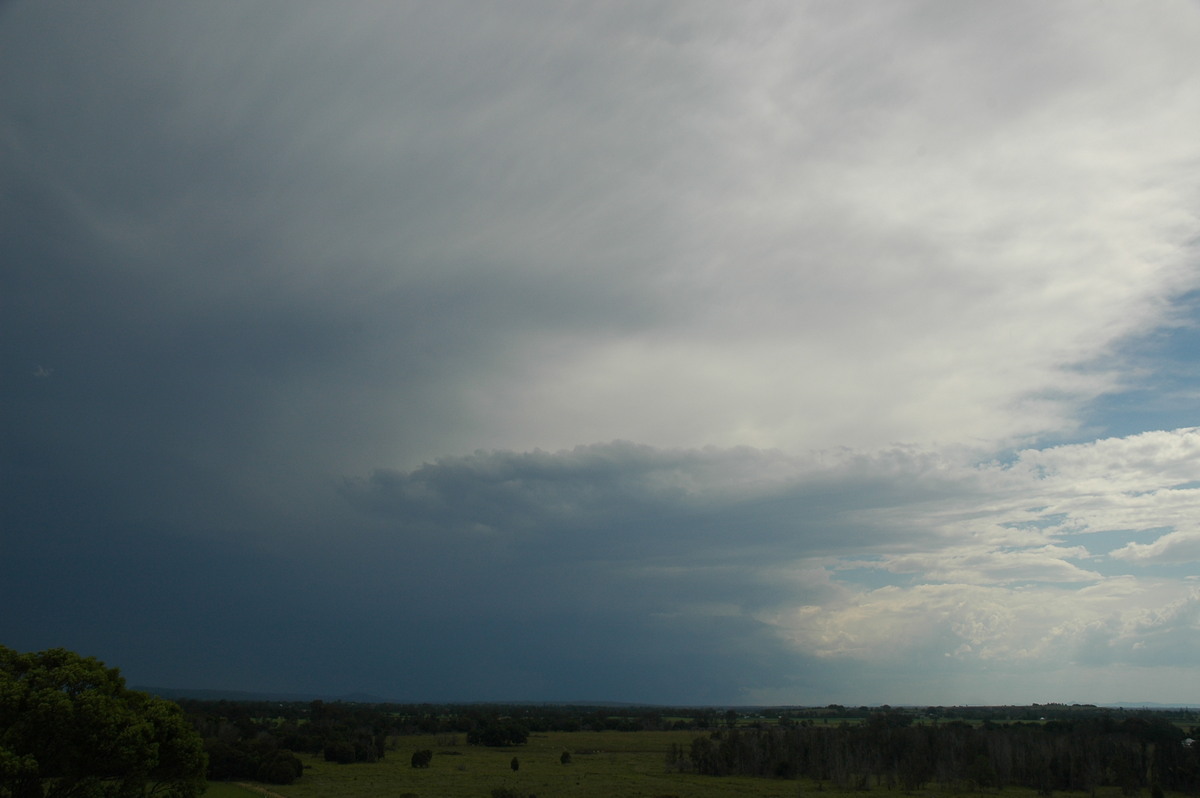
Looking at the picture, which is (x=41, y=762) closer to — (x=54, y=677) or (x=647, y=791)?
(x=54, y=677)

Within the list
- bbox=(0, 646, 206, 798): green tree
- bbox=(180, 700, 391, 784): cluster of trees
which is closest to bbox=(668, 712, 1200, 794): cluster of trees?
bbox=(180, 700, 391, 784): cluster of trees

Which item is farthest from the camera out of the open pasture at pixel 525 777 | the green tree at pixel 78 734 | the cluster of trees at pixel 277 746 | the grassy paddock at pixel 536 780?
the cluster of trees at pixel 277 746

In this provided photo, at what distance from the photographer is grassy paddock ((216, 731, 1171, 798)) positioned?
76.6 meters

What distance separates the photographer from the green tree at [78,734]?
3388cm

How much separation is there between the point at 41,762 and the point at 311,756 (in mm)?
95906

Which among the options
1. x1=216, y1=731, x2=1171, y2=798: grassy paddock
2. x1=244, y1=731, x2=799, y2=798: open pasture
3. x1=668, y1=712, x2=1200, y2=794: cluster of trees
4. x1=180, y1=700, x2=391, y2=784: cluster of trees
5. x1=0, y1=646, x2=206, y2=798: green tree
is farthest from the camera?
x1=668, y1=712, x2=1200, y2=794: cluster of trees

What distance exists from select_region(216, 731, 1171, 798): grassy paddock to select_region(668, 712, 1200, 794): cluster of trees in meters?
3.74

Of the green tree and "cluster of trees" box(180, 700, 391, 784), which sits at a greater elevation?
the green tree

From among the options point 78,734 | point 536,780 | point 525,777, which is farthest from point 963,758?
point 78,734

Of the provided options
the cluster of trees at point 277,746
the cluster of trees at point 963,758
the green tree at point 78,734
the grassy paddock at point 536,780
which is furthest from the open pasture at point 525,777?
the green tree at point 78,734

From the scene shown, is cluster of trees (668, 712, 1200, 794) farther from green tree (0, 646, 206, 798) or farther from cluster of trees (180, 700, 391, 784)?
green tree (0, 646, 206, 798)

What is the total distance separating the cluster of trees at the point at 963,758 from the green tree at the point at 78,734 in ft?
270

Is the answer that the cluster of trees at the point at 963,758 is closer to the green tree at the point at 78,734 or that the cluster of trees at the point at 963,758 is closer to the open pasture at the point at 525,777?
the open pasture at the point at 525,777

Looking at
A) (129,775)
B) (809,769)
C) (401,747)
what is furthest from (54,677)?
(401,747)
